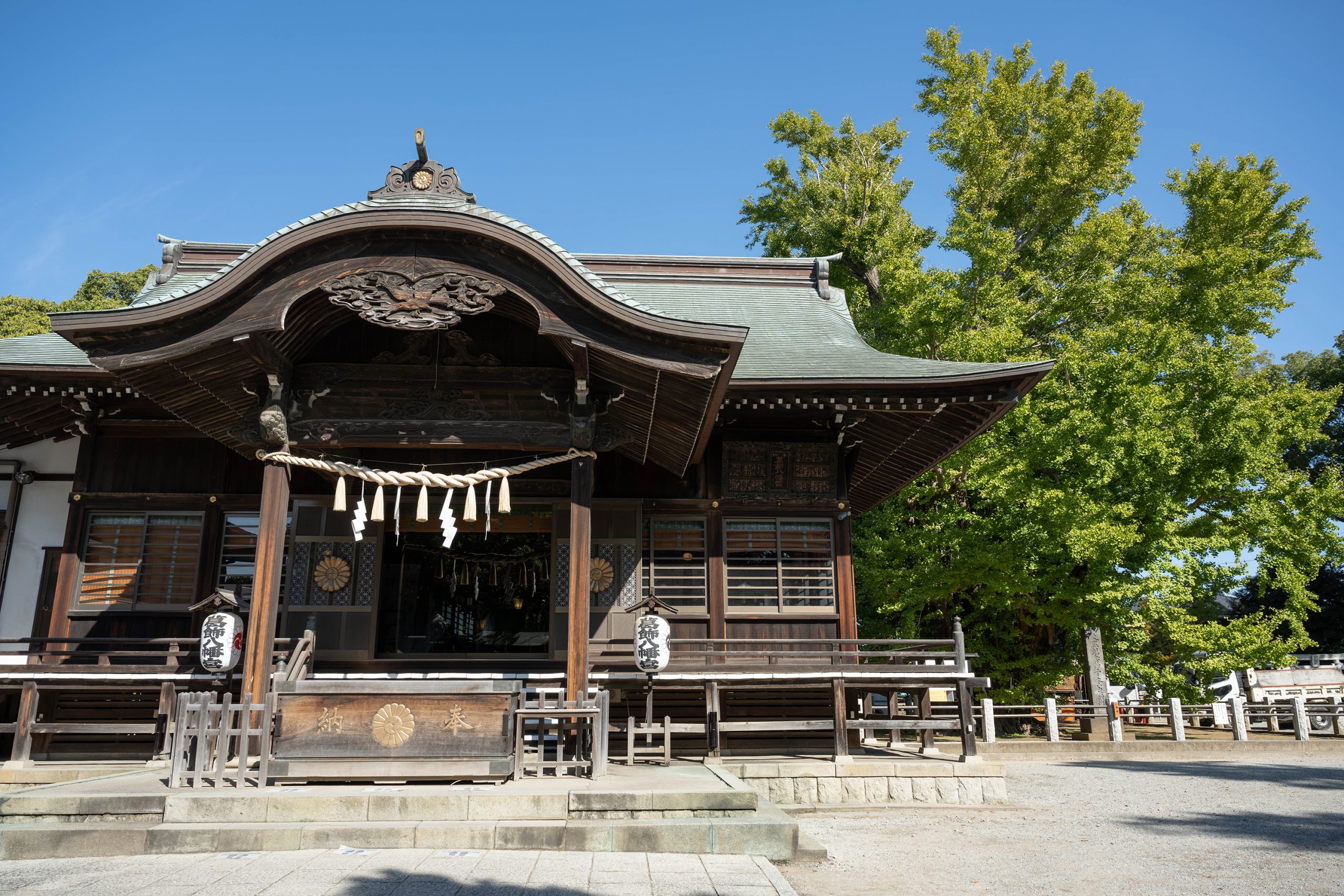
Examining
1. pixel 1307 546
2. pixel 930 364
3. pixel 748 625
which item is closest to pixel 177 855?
pixel 748 625

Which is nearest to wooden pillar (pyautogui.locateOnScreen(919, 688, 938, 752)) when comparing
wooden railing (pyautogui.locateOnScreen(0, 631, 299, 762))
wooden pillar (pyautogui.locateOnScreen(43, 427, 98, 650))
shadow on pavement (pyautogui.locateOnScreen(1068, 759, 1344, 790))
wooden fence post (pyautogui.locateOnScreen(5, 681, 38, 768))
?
shadow on pavement (pyautogui.locateOnScreen(1068, 759, 1344, 790))

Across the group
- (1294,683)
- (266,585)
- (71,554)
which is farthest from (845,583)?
(1294,683)

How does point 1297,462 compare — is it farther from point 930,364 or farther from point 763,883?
point 763,883

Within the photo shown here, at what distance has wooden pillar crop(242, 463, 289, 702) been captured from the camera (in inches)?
334

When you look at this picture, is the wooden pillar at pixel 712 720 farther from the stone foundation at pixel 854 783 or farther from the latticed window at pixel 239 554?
the latticed window at pixel 239 554

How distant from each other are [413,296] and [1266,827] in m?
10.5

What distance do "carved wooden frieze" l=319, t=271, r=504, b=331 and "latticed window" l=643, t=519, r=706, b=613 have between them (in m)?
4.59

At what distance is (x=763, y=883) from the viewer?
5578 mm

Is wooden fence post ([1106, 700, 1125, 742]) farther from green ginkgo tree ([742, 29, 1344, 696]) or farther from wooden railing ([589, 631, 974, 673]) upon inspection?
wooden railing ([589, 631, 974, 673])

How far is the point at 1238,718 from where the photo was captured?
19.4 meters

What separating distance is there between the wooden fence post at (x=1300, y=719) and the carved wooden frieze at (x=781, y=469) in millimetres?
14728

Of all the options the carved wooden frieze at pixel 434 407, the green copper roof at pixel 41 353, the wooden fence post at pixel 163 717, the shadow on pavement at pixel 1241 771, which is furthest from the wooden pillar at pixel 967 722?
the green copper roof at pixel 41 353

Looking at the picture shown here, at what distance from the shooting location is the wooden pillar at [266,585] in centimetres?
849

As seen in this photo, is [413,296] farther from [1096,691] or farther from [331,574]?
[1096,691]
